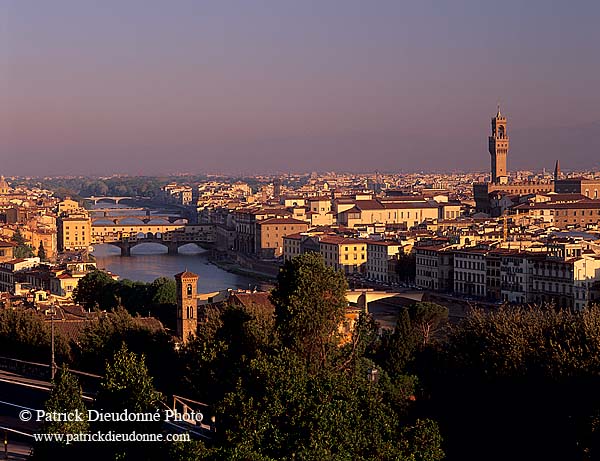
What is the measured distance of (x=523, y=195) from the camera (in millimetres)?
29578

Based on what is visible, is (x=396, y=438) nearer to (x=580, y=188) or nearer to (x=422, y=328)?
(x=422, y=328)

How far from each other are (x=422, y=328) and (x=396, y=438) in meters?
6.45

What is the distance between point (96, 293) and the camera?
46.9 feet

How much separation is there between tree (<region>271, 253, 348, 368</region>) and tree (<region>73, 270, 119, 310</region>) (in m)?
6.69

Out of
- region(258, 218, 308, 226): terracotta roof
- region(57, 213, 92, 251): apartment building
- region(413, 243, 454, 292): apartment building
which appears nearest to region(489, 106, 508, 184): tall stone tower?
region(258, 218, 308, 226): terracotta roof

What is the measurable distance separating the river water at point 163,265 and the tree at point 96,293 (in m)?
4.72

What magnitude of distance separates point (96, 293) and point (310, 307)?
787 centimetres

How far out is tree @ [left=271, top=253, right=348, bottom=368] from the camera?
6.72 m

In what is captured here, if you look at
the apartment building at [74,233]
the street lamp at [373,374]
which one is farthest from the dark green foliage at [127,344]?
the apartment building at [74,233]

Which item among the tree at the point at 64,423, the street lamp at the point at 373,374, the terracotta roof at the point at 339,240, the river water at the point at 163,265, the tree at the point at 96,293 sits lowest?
the river water at the point at 163,265

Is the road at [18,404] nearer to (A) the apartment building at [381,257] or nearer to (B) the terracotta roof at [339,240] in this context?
(A) the apartment building at [381,257]

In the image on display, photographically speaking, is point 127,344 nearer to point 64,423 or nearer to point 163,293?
point 64,423

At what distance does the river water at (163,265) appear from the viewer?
2244 cm

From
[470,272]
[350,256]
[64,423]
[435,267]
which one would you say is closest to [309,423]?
[64,423]
